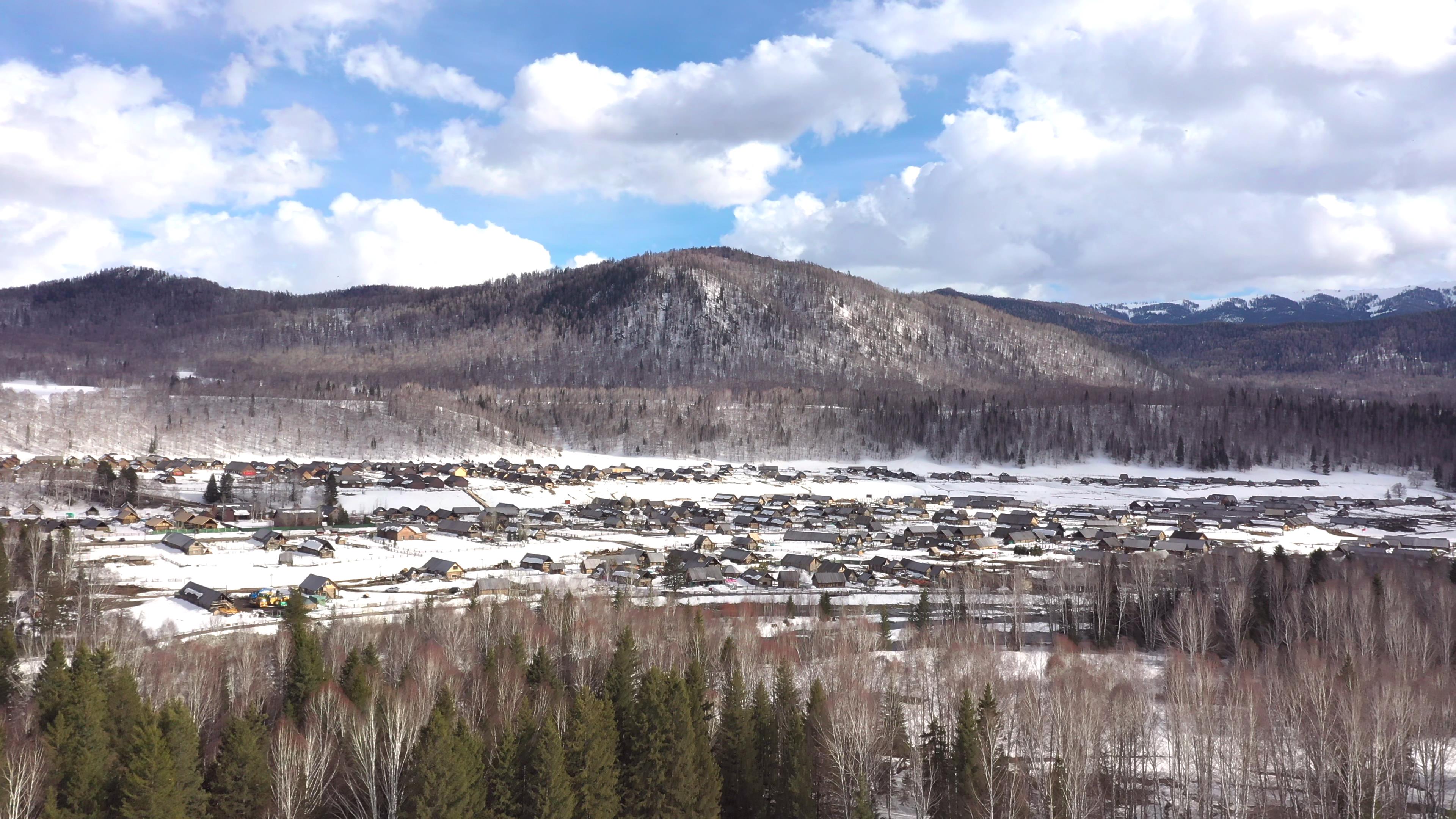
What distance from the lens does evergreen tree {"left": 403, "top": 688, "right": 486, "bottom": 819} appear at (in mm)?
A: 19781

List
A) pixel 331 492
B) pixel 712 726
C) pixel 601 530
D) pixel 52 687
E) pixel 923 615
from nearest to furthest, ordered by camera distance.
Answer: pixel 52 687, pixel 712 726, pixel 923 615, pixel 601 530, pixel 331 492

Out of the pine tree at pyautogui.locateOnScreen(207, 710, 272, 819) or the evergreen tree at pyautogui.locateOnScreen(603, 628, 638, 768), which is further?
the evergreen tree at pyautogui.locateOnScreen(603, 628, 638, 768)

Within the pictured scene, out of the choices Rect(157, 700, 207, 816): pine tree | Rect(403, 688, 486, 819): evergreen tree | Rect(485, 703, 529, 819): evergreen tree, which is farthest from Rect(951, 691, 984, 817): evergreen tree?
Rect(157, 700, 207, 816): pine tree

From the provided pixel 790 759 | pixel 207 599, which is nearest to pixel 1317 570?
pixel 790 759

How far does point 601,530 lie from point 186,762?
5604 centimetres

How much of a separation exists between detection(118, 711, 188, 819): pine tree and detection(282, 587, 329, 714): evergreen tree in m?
5.19

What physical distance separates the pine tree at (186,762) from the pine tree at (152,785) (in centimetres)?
15

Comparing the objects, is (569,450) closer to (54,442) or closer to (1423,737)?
(54,442)

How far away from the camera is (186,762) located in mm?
20594

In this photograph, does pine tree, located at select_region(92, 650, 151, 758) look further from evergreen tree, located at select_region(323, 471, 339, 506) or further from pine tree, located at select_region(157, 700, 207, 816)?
evergreen tree, located at select_region(323, 471, 339, 506)

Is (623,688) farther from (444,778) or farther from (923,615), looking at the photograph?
→ (923,615)

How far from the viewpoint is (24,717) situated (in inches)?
1019

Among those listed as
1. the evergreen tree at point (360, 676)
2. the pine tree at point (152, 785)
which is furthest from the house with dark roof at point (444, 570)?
the pine tree at point (152, 785)

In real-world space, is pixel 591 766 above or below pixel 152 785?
below
